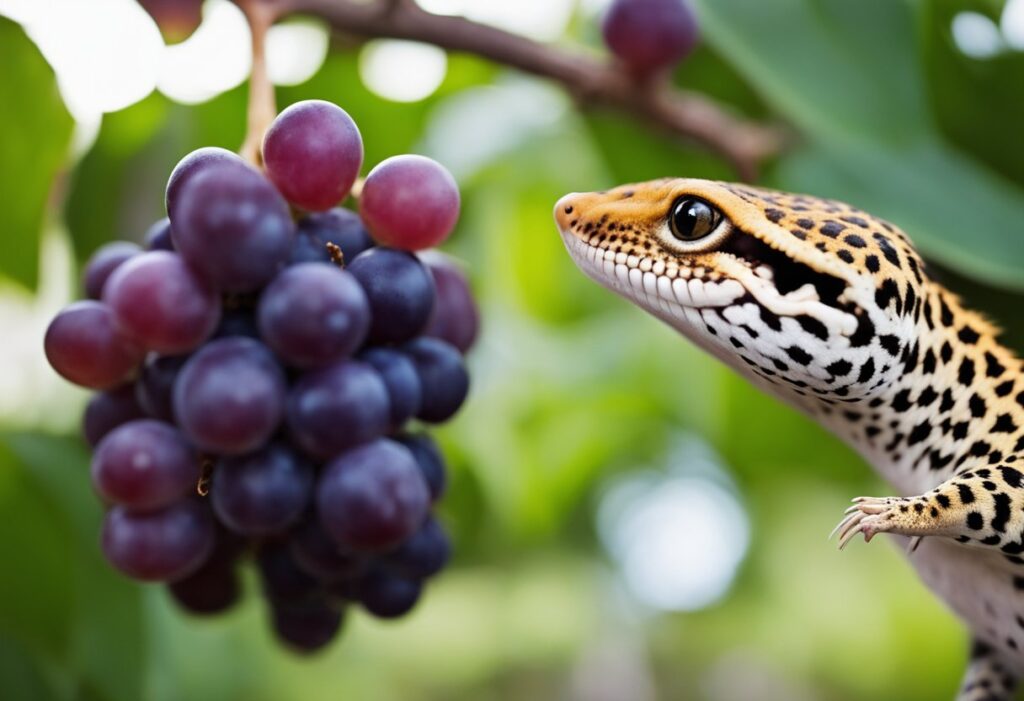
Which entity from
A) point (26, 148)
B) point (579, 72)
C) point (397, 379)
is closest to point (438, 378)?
point (397, 379)

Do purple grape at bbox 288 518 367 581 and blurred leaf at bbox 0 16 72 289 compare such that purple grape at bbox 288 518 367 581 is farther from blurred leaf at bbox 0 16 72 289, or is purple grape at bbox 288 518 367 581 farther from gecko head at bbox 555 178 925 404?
blurred leaf at bbox 0 16 72 289

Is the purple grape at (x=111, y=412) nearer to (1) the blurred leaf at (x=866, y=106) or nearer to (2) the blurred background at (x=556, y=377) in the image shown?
(2) the blurred background at (x=556, y=377)

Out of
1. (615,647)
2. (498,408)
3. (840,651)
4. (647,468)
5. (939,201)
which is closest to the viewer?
(939,201)

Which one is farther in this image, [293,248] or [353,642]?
[353,642]

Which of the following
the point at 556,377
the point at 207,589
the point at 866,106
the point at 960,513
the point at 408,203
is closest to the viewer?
the point at 960,513

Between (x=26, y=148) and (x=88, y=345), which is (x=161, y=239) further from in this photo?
(x=26, y=148)

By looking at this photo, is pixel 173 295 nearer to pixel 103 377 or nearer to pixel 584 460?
pixel 103 377

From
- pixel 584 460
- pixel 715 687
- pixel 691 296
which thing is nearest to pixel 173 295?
pixel 691 296
